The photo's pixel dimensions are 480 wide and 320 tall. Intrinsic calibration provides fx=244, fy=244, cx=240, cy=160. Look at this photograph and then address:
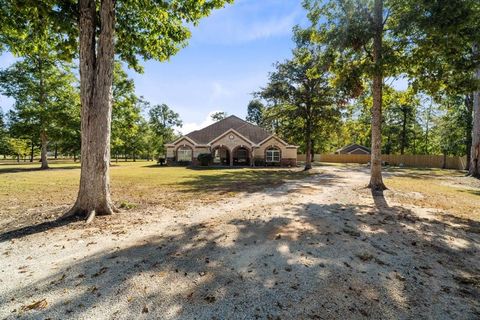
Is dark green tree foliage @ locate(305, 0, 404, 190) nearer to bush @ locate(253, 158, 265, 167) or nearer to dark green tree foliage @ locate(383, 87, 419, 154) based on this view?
bush @ locate(253, 158, 265, 167)

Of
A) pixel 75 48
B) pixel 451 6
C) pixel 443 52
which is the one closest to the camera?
pixel 451 6

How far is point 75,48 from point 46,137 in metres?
23.7

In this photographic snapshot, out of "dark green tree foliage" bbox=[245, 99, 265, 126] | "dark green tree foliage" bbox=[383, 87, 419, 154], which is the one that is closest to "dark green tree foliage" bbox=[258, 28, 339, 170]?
"dark green tree foliage" bbox=[383, 87, 419, 154]

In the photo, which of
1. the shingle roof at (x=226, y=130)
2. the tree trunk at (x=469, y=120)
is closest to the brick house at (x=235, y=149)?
the shingle roof at (x=226, y=130)

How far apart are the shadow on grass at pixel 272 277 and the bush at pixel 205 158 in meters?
25.8

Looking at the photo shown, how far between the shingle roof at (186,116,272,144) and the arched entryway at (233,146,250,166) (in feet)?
6.71

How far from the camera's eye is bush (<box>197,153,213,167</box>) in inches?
1238

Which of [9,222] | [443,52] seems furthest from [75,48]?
[443,52]

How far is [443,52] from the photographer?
9.19 meters

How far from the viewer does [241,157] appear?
35406 millimetres

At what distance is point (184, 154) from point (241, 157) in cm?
816

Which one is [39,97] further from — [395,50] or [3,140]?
[395,50]

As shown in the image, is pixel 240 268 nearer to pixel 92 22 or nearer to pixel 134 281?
pixel 134 281

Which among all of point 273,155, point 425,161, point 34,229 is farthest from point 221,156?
point 34,229
